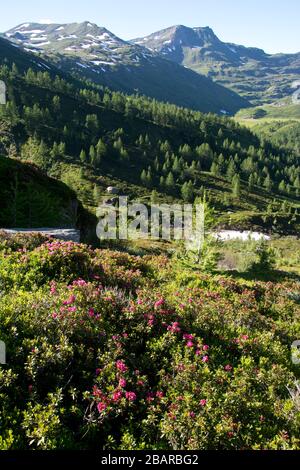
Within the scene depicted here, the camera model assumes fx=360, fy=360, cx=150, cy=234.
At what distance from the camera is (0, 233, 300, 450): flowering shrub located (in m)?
6.01

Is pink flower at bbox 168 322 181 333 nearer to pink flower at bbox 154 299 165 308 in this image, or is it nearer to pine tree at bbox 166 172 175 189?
pink flower at bbox 154 299 165 308

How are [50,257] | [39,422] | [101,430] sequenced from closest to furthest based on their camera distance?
[39,422], [101,430], [50,257]

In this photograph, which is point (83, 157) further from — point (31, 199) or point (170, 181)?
point (31, 199)

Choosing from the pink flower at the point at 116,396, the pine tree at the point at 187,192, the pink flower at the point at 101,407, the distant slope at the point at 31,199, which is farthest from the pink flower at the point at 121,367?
the pine tree at the point at 187,192

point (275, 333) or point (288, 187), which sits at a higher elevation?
point (275, 333)

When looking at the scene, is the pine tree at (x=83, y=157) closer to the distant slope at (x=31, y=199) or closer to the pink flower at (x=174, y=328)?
the distant slope at (x=31, y=199)

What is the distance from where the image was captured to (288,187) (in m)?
190

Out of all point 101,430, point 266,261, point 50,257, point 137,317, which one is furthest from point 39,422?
point 266,261

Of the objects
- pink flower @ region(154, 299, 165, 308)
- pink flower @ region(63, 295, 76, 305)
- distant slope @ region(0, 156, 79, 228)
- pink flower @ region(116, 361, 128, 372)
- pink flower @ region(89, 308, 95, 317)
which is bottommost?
distant slope @ region(0, 156, 79, 228)

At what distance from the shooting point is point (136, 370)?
23.7 ft

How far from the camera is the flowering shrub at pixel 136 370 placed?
19.7 feet

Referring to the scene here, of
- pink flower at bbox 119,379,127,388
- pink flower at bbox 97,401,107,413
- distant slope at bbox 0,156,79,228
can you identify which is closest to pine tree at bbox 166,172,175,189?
distant slope at bbox 0,156,79,228

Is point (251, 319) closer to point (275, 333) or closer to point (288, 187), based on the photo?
point (275, 333)

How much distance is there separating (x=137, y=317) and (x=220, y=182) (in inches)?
6927
